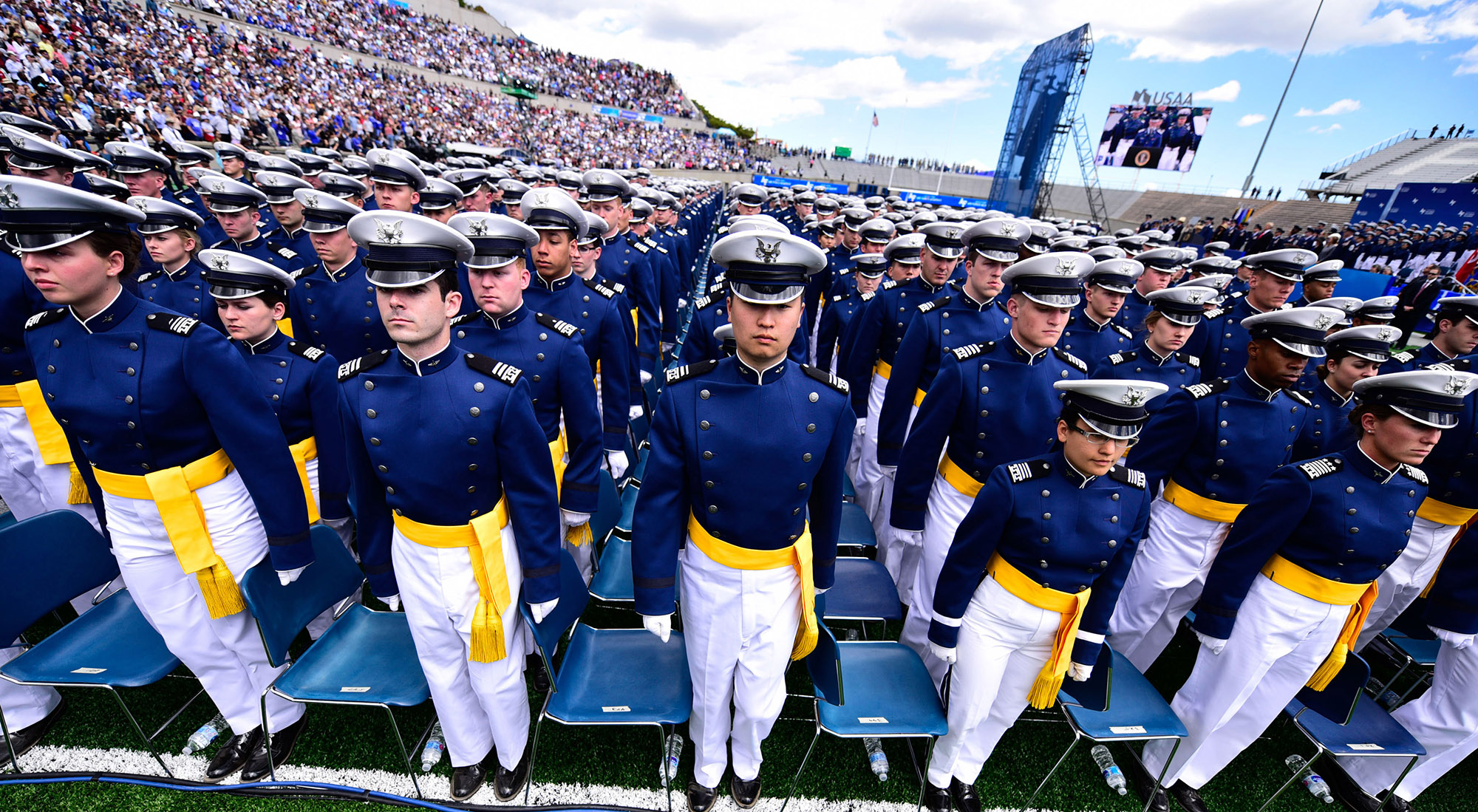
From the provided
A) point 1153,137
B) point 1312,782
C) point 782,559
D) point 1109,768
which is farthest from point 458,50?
point 1312,782

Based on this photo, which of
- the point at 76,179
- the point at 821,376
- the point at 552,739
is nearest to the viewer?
the point at 821,376

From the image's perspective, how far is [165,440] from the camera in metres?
2.62

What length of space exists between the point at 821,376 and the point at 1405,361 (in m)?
Result: 4.89

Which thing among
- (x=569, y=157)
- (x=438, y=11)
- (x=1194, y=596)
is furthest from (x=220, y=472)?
(x=438, y=11)

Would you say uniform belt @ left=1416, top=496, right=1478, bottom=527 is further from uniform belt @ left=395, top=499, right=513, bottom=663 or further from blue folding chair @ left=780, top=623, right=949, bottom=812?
uniform belt @ left=395, top=499, right=513, bottom=663

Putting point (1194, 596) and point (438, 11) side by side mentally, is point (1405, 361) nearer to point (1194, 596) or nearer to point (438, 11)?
point (1194, 596)

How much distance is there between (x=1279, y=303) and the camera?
5207 millimetres

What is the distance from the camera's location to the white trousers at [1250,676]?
2.95 m

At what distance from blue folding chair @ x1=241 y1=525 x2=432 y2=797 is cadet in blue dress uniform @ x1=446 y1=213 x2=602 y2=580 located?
112 cm

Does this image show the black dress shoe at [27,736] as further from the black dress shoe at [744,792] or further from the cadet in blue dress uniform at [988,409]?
the cadet in blue dress uniform at [988,409]

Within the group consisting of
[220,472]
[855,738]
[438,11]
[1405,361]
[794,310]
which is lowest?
[855,738]

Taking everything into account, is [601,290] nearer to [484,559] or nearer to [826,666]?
[484,559]

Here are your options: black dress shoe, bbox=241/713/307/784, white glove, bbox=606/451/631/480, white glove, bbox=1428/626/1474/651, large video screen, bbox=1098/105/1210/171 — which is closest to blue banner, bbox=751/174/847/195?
large video screen, bbox=1098/105/1210/171

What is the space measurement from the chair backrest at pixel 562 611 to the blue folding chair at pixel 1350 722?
386 cm
